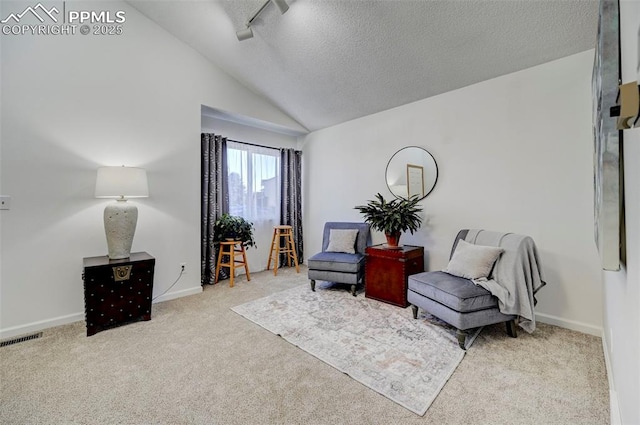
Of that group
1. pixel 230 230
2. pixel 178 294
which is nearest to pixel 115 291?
pixel 178 294

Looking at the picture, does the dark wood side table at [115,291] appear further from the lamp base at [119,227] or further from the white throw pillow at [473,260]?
the white throw pillow at [473,260]

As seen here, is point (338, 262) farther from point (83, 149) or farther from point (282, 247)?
point (83, 149)

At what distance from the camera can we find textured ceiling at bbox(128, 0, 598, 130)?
2.20 m

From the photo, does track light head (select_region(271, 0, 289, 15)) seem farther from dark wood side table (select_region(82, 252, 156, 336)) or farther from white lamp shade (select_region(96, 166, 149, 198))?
dark wood side table (select_region(82, 252, 156, 336))

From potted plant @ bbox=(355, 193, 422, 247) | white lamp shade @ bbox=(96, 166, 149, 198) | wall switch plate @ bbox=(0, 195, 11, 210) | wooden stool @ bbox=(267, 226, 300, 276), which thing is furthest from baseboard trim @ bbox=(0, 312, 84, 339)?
potted plant @ bbox=(355, 193, 422, 247)

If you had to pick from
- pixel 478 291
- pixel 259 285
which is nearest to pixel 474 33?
pixel 478 291

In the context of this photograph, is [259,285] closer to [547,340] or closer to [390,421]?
[390,421]

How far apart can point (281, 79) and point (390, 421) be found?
3699 mm

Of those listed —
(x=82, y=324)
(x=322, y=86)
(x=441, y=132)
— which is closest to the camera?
(x=82, y=324)

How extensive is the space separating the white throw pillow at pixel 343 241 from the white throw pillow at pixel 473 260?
1.36 meters

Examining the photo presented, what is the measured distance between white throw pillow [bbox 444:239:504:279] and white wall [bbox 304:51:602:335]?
1.90 feet

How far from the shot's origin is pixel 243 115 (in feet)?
12.8

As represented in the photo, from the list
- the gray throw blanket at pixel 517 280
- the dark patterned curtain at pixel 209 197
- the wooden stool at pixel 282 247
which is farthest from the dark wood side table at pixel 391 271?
the dark patterned curtain at pixel 209 197

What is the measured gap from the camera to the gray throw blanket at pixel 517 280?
6.92 feet
